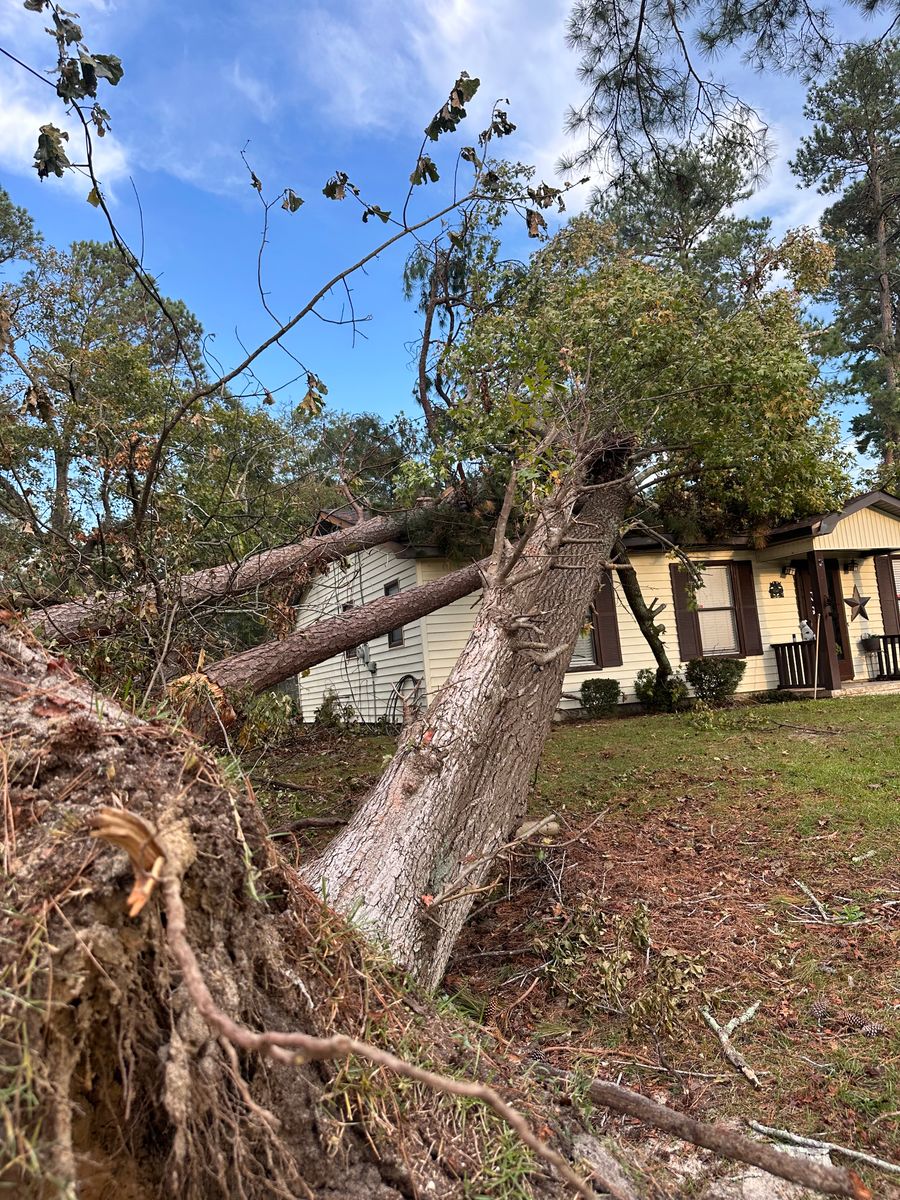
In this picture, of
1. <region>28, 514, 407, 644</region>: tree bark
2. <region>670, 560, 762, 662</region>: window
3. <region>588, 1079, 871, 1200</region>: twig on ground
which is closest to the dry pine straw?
<region>588, 1079, 871, 1200</region>: twig on ground

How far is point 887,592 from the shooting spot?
1551 centimetres

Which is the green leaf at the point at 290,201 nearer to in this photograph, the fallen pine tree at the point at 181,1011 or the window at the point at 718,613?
the fallen pine tree at the point at 181,1011

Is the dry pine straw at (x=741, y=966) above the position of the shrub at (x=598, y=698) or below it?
below

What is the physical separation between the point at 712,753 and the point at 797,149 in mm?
26549

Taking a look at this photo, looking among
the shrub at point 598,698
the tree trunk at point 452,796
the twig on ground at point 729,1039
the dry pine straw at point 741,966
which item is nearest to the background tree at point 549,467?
the tree trunk at point 452,796

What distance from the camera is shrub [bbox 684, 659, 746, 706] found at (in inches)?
513

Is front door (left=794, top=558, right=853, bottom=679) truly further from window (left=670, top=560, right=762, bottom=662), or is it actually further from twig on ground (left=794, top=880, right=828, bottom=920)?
twig on ground (left=794, top=880, right=828, bottom=920)

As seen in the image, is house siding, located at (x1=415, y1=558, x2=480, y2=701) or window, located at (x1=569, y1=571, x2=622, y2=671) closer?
house siding, located at (x1=415, y1=558, x2=480, y2=701)

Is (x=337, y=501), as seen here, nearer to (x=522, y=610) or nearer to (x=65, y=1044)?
(x=522, y=610)

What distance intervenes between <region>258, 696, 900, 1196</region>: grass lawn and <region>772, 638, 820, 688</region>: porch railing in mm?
7400

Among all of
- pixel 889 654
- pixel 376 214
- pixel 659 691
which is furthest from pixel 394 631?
pixel 889 654

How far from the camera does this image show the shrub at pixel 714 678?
13.0 meters

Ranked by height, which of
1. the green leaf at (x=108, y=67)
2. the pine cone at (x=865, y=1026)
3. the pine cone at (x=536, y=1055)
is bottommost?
the pine cone at (x=865, y=1026)

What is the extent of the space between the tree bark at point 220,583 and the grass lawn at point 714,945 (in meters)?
1.75
